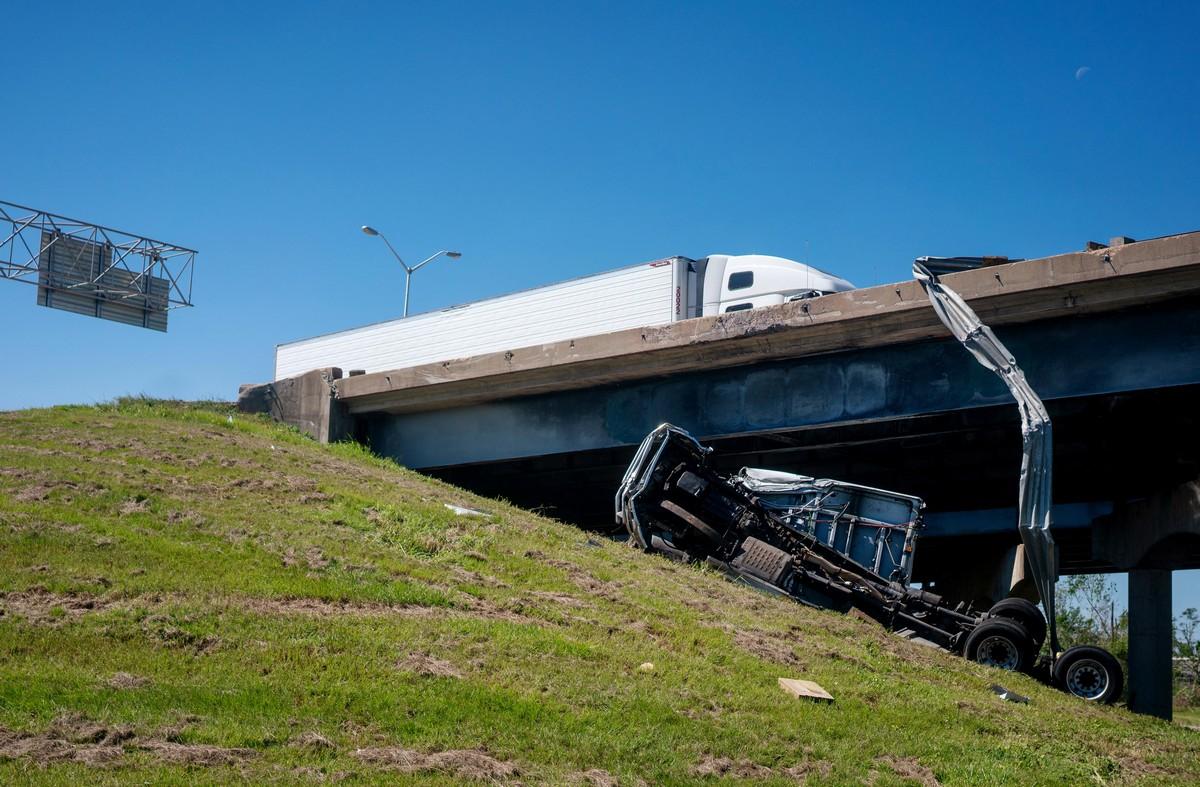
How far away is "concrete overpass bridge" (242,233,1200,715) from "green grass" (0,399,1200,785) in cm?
502

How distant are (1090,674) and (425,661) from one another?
838cm

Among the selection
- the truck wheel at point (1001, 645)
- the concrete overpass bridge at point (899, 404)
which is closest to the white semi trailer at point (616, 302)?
the concrete overpass bridge at point (899, 404)

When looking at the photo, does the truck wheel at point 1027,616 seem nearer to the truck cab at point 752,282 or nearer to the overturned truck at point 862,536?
the overturned truck at point 862,536

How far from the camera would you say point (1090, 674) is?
13164mm

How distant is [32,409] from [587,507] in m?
14.8

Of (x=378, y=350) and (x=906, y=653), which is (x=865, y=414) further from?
(x=378, y=350)

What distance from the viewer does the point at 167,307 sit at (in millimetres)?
35594

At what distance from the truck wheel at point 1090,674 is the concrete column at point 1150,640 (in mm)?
9283

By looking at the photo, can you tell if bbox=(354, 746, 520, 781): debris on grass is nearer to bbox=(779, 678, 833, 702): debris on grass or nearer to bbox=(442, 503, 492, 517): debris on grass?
bbox=(779, 678, 833, 702): debris on grass

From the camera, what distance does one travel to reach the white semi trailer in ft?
79.7

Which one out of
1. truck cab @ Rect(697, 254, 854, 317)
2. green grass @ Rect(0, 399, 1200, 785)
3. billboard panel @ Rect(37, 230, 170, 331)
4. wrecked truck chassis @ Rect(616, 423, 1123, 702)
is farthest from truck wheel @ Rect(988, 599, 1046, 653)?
billboard panel @ Rect(37, 230, 170, 331)

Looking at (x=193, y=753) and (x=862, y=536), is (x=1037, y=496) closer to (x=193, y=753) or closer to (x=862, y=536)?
(x=862, y=536)

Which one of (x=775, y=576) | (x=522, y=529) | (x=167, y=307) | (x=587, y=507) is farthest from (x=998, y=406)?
(x=167, y=307)

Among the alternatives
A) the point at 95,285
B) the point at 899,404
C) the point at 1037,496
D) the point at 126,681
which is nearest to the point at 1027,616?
the point at 1037,496
